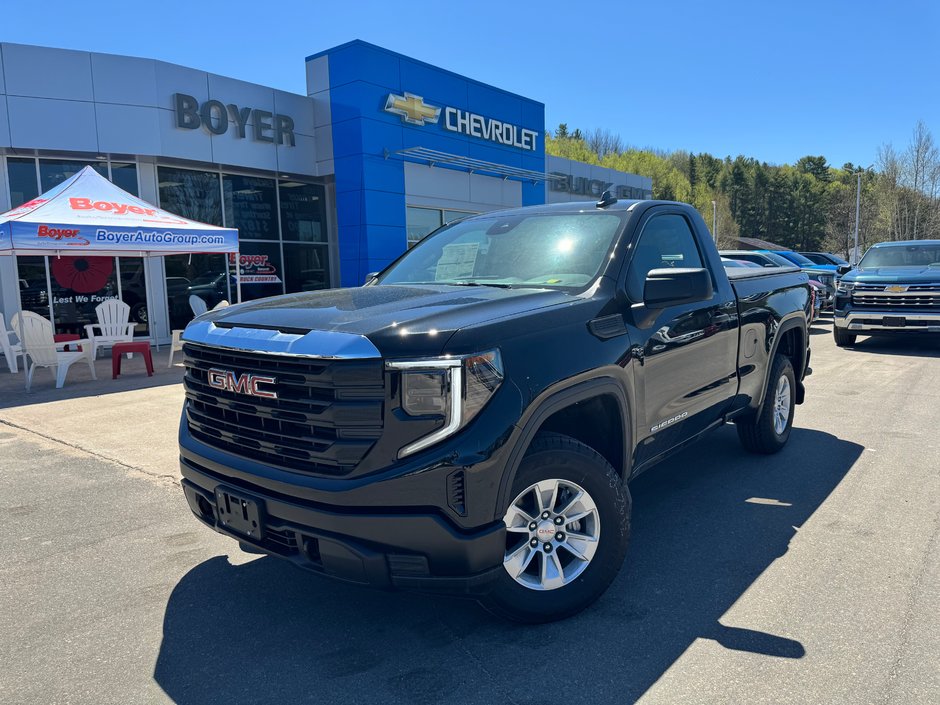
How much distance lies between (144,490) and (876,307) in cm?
1164

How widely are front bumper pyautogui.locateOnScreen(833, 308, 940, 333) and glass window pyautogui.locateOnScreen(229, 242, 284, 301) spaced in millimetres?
13082

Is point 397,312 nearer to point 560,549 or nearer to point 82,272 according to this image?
point 560,549

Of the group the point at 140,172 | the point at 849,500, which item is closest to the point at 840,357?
the point at 849,500

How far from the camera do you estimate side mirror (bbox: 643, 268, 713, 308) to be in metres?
3.34

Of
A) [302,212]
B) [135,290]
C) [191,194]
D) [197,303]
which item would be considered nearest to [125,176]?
[191,194]

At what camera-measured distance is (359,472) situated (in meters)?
2.51

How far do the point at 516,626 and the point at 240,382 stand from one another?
1.59m

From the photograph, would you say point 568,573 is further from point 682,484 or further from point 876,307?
point 876,307

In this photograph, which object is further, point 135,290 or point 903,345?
point 135,290

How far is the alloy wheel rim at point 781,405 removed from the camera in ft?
17.9

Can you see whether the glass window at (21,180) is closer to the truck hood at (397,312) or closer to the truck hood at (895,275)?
the truck hood at (397,312)

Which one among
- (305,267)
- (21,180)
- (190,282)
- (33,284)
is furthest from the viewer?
(305,267)

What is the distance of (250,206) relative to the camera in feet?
56.6

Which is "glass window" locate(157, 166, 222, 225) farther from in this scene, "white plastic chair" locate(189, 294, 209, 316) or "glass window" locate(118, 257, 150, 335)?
"white plastic chair" locate(189, 294, 209, 316)
